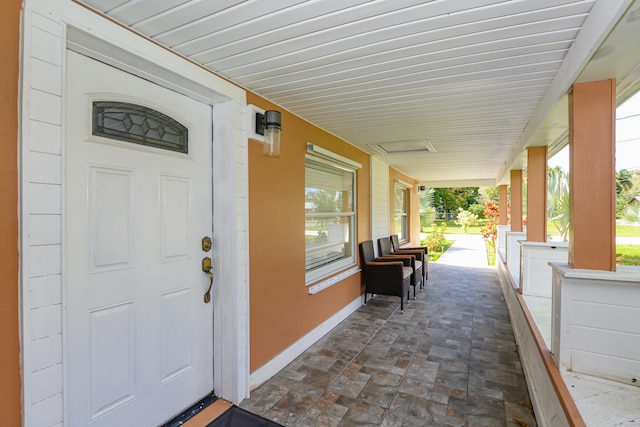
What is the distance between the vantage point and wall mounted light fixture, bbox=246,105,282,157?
199 cm

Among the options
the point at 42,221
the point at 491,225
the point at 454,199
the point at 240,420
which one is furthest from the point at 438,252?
the point at 454,199

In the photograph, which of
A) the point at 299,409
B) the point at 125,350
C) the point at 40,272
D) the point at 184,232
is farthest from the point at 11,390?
the point at 299,409

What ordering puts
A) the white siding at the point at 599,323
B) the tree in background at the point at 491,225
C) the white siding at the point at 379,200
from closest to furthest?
the white siding at the point at 599,323, the white siding at the point at 379,200, the tree in background at the point at 491,225

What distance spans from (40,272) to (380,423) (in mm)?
1948

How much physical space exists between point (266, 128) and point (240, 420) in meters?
1.88

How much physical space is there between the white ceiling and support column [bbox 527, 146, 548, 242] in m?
0.70

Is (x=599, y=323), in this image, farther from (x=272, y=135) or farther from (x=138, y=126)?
(x=138, y=126)

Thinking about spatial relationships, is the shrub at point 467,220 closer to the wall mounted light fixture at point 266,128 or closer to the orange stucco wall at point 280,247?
the orange stucco wall at point 280,247

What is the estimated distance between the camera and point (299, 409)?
2045 millimetres

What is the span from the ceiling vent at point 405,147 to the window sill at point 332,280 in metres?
1.67

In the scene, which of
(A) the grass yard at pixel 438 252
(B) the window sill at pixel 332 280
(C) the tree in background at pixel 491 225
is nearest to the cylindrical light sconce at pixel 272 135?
(B) the window sill at pixel 332 280

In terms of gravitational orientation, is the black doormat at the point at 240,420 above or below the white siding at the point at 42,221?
below

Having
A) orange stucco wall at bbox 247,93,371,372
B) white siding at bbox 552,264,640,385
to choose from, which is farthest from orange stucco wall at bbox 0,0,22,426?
white siding at bbox 552,264,640,385

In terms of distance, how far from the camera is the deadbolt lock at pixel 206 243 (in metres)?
2.04
